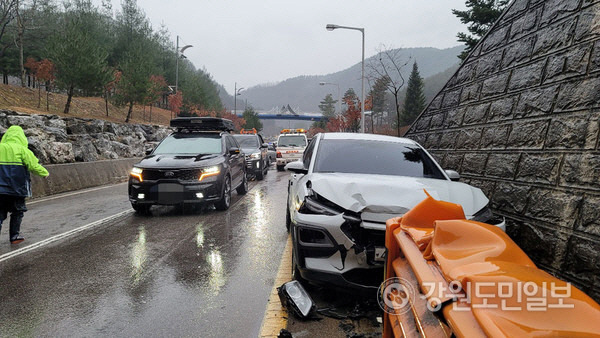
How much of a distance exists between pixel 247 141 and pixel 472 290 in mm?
16093

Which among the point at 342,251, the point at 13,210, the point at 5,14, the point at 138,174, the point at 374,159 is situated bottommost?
the point at 13,210

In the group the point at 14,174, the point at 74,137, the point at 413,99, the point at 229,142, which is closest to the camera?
the point at 14,174

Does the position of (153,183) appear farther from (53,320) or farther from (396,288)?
(396,288)

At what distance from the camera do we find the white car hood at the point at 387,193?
126 inches

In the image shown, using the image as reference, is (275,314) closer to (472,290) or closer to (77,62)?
(472,290)

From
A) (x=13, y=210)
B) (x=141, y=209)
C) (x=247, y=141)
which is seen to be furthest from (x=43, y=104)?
(x=13, y=210)

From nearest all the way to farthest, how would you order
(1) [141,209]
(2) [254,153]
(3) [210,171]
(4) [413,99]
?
(3) [210,171] < (1) [141,209] < (2) [254,153] < (4) [413,99]

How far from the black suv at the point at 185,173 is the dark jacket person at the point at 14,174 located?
188 centimetres

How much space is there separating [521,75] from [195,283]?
5072 millimetres

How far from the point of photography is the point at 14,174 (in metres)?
5.64

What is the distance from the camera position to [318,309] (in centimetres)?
340

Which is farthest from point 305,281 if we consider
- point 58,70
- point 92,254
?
point 58,70

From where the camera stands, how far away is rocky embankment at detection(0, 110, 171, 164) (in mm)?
14172

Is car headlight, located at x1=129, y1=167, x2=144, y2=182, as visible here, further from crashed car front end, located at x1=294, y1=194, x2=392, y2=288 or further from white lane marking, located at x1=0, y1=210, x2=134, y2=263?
crashed car front end, located at x1=294, y1=194, x2=392, y2=288
